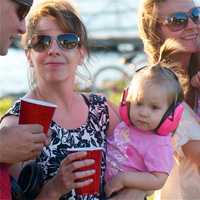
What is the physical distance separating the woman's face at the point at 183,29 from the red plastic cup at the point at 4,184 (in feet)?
4.07

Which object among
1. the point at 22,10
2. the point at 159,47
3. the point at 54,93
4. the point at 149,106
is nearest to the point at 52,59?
the point at 54,93

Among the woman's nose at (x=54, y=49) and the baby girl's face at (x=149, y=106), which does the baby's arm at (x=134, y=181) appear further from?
the woman's nose at (x=54, y=49)

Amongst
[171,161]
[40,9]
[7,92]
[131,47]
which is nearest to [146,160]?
[171,161]

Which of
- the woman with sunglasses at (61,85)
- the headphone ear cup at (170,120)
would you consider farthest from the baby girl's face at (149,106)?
the woman with sunglasses at (61,85)

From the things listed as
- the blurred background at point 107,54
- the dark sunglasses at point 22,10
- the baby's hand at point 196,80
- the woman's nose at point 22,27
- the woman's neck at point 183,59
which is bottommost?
the blurred background at point 107,54

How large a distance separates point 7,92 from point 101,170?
9.28 meters

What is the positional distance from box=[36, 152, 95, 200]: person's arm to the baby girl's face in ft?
1.31

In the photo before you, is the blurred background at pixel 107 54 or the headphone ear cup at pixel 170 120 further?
the blurred background at pixel 107 54

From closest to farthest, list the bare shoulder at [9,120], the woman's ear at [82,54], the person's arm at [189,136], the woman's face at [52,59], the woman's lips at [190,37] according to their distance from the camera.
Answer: the bare shoulder at [9,120] < the woman's face at [52,59] < the woman's ear at [82,54] < the person's arm at [189,136] < the woman's lips at [190,37]

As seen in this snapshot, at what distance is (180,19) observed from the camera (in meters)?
3.56

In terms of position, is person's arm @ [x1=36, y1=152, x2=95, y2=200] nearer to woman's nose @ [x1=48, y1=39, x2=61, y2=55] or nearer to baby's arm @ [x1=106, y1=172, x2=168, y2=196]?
baby's arm @ [x1=106, y1=172, x2=168, y2=196]

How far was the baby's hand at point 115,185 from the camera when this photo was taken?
3076 mm

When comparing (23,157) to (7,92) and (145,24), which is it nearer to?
(145,24)

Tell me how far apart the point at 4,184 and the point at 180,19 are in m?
1.35
